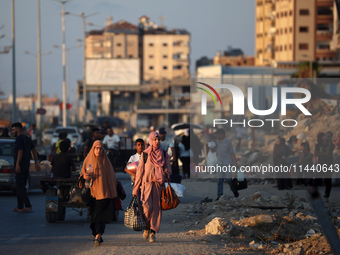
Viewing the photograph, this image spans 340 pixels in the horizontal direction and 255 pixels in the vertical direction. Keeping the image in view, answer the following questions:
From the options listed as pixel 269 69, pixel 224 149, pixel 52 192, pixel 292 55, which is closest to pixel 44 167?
pixel 224 149

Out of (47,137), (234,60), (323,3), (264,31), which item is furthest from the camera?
(234,60)

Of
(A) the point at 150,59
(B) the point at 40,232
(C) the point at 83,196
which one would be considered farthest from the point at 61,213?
(A) the point at 150,59

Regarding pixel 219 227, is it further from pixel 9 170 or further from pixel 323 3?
pixel 323 3

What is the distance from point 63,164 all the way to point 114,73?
83295 millimetres

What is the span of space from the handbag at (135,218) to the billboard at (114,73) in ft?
281

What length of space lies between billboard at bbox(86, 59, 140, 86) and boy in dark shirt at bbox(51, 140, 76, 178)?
82425mm

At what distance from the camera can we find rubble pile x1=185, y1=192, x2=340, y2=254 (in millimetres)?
10211

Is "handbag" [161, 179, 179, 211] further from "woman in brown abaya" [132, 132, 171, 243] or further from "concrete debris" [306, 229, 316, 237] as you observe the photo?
"concrete debris" [306, 229, 316, 237]

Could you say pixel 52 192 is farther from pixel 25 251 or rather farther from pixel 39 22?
pixel 39 22

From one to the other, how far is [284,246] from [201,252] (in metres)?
1.47

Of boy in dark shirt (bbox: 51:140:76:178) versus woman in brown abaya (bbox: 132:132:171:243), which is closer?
woman in brown abaya (bbox: 132:132:171:243)

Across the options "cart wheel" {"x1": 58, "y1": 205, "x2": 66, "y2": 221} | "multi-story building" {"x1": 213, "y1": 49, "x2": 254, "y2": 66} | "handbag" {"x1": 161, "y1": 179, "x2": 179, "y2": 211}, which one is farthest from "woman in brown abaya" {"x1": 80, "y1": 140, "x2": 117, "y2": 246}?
"multi-story building" {"x1": 213, "y1": 49, "x2": 254, "y2": 66}

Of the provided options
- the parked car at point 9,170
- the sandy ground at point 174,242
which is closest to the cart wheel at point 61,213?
the sandy ground at point 174,242

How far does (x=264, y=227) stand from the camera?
1138cm
